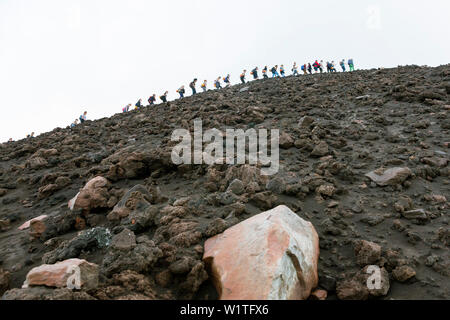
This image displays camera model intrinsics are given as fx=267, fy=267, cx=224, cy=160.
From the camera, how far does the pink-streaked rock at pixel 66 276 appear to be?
2775 millimetres

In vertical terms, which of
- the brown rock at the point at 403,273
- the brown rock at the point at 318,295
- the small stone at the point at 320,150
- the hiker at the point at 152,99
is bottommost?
the brown rock at the point at 318,295

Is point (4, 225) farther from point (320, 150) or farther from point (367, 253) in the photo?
point (320, 150)

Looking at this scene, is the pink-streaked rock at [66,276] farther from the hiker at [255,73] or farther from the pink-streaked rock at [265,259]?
the hiker at [255,73]

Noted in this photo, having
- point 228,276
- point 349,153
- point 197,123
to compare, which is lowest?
point 228,276

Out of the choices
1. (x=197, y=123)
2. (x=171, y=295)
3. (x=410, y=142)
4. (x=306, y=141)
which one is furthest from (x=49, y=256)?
(x=410, y=142)

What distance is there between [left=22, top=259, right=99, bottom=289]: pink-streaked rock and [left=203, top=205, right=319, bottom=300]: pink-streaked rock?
4.31 feet

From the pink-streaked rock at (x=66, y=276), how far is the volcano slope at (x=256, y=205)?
0.10 m

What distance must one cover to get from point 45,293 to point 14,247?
281 centimetres

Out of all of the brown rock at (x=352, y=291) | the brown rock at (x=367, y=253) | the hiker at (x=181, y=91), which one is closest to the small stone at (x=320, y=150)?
the brown rock at (x=367, y=253)

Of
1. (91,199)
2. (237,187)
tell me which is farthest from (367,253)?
(91,199)

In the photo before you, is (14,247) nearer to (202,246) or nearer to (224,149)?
(202,246)

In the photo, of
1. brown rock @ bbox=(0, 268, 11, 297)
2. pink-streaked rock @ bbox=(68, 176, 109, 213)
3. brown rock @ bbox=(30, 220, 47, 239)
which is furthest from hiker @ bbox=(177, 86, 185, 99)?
brown rock @ bbox=(0, 268, 11, 297)

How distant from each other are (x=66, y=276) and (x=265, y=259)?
2.11 metres

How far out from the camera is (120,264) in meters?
3.24
